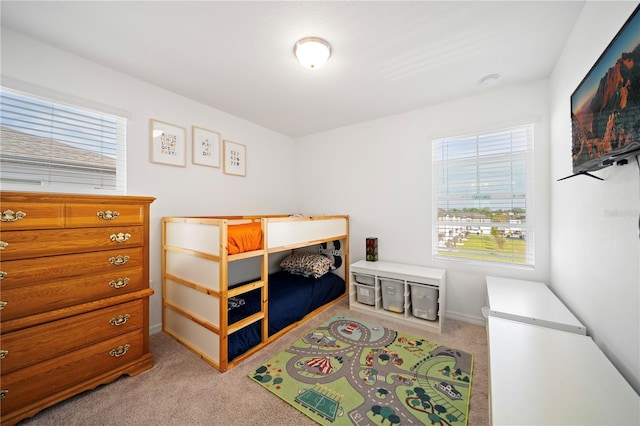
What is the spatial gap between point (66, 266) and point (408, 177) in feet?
10.3

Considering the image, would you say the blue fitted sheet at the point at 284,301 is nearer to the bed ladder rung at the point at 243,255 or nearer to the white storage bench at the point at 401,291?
the white storage bench at the point at 401,291

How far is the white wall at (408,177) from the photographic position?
2258 millimetres

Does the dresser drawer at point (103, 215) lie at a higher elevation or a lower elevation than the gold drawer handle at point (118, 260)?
higher

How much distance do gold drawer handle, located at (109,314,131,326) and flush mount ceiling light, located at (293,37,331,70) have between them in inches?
90.6

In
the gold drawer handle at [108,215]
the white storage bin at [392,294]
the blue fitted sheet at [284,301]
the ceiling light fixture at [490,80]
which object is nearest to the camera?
the gold drawer handle at [108,215]

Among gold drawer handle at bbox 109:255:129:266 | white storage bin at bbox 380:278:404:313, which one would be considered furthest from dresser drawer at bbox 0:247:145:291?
white storage bin at bbox 380:278:404:313

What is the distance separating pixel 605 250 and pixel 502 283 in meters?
1.09

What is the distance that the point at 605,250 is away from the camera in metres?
1.22

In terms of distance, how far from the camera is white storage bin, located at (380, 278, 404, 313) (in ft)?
8.69

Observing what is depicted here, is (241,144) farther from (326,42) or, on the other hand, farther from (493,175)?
(493,175)

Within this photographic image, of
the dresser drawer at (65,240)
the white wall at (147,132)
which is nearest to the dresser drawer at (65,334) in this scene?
the dresser drawer at (65,240)

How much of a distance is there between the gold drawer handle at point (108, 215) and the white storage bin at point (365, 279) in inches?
93.9

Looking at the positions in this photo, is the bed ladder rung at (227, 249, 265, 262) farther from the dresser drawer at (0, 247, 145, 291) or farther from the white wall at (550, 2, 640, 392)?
the white wall at (550, 2, 640, 392)

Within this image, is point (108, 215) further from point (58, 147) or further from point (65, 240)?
point (58, 147)
